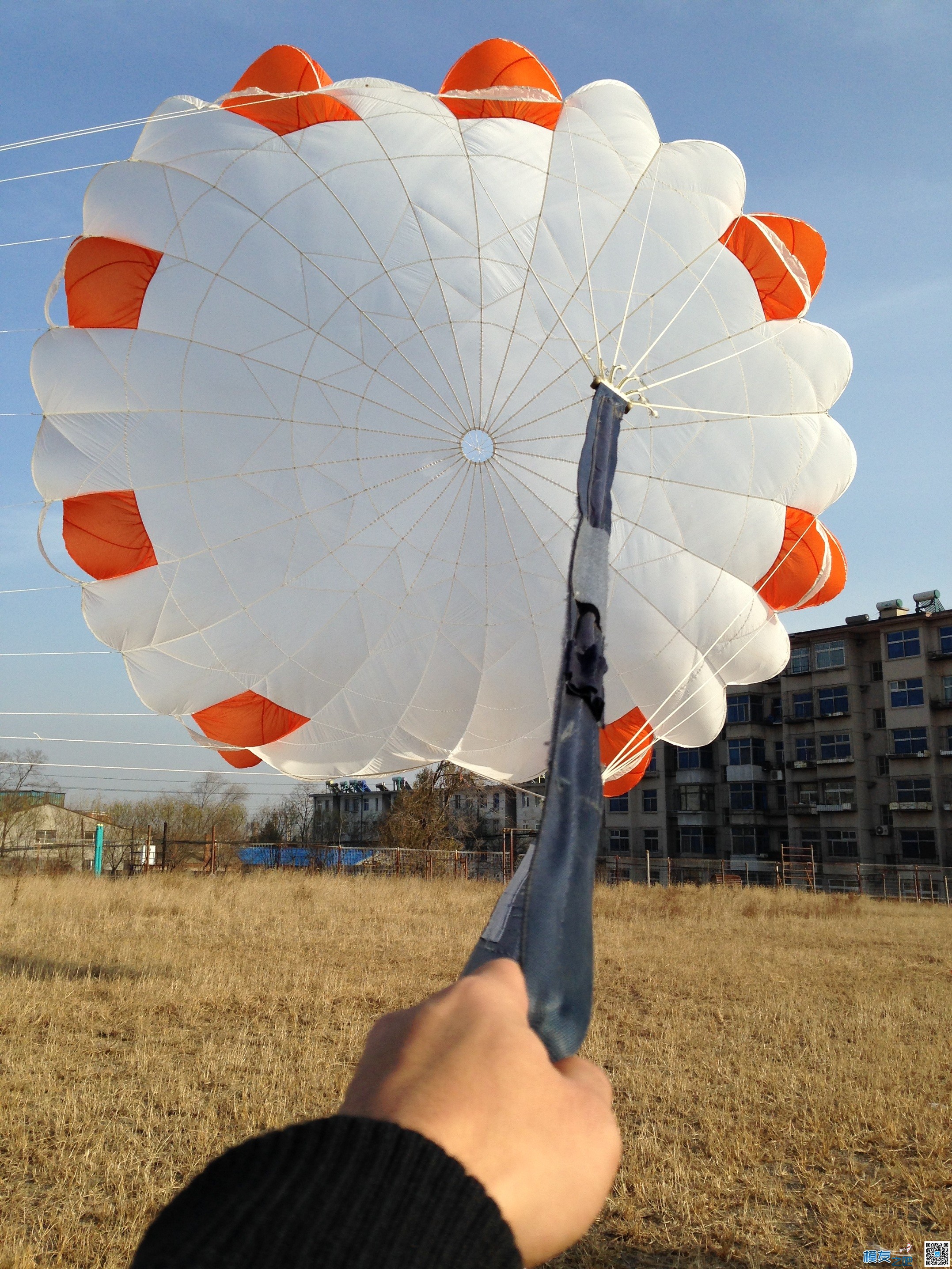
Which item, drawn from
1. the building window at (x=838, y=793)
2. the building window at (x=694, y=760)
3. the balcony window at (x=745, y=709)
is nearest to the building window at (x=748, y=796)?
the building window at (x=694, y=760)

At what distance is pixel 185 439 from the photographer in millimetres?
5965

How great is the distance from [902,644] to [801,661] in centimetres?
452

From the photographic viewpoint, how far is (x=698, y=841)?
4247cm

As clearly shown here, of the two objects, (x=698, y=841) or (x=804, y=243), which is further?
(x=698, y=841)

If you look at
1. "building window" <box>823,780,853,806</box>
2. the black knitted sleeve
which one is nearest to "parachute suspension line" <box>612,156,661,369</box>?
the black knitted sleeve

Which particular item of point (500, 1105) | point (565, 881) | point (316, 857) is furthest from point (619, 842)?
point (500, 1105)

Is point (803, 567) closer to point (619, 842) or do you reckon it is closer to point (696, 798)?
point (696, 798)

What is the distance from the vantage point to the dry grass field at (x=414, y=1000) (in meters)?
3.94

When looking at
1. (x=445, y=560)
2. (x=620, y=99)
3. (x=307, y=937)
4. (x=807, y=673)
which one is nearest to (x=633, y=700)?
(x=445, y=560)

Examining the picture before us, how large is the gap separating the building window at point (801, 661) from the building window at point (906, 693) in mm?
3865

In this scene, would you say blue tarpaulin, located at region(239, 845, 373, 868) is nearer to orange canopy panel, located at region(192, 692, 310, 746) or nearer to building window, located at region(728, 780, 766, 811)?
orange canopy panel, located at region(192, 692, 310, 746)

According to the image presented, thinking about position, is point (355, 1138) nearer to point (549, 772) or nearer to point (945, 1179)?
point (549, 772)

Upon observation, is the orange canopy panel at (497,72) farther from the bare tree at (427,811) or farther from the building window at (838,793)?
the building window at (838,793)

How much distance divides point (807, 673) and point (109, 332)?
39277mm
